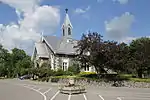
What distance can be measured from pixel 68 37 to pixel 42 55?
27.0 feet

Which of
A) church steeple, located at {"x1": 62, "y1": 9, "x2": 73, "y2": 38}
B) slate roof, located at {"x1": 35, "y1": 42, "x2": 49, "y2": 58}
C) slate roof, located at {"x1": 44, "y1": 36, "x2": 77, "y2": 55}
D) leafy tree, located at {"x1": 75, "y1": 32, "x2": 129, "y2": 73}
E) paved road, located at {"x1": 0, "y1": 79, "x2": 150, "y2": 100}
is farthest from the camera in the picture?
church steeple, located at {"x1": 62, "y1": 9, "x2": 73, "y2": 38}

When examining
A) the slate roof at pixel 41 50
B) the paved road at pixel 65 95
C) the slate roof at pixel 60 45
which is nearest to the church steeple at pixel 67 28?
the slate roof at pixel 60 45

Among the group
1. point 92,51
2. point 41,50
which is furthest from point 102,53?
point 41,50

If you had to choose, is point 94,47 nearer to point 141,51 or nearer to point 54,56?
point 141,51

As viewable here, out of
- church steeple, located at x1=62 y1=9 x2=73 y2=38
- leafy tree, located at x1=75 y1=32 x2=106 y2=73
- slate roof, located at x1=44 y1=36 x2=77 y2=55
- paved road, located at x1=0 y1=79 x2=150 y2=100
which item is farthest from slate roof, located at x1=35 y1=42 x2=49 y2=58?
paved road, located at x1=0 y1=79 x2=150 y2=100

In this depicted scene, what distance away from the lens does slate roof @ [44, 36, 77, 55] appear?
59981 millimetres

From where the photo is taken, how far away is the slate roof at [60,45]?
60.0 meters

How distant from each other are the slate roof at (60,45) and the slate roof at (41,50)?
178cm

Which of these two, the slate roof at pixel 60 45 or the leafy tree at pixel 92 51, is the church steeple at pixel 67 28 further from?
the leafy tree at pixel 92 51

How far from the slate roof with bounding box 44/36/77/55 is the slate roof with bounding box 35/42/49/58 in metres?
1.78

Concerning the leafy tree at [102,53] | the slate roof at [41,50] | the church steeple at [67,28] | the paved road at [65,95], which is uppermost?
the church steeple at [67,28]

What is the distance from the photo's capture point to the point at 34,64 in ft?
205

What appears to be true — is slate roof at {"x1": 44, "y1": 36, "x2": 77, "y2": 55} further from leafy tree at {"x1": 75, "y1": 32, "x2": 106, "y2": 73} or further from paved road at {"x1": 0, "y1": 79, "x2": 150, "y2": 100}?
paved road at {"x1": 0, "y1": 79, "x2": 150, "y2": 100}

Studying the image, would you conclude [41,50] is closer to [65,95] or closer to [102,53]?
[102,53]
